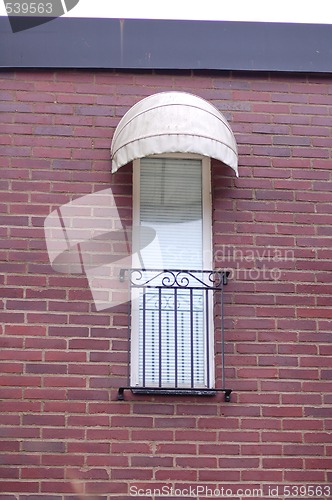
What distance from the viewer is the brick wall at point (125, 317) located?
5.21 metres

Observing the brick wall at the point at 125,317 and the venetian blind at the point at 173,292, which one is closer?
the brick wall at the point at 125,317

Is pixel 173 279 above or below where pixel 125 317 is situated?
above

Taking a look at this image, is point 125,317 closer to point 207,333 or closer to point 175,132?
point 207,333

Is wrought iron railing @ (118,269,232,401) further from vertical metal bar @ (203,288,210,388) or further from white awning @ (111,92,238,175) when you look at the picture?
white awning @ (111,92,238,175)

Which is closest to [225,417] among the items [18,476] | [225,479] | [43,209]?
[225,479]

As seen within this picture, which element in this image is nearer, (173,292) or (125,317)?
(125,317)

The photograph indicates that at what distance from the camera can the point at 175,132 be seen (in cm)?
542

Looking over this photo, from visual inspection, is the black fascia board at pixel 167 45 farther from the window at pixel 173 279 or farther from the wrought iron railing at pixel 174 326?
the wrought iron railing at pixel 174 326

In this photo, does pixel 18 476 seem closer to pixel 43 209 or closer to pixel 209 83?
pixel 43 209

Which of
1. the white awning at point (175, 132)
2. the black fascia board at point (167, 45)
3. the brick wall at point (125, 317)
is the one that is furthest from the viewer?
the black fascia board at point (167, 45)

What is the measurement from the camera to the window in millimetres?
5469

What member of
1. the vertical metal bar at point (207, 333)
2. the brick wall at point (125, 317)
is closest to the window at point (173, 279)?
the vertical metal bar at point (207, 333)

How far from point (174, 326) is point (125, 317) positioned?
1.04 ft

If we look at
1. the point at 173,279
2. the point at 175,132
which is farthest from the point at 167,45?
the point at 173,279
